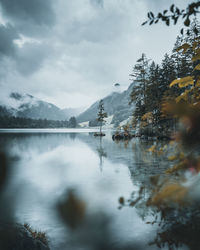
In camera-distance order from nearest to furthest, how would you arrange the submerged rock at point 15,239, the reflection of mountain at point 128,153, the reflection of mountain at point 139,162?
1. the submerged rock at point 15,239
2. the reflection of mountain at point 139,162
3. the reflection of mountain at point 128,153

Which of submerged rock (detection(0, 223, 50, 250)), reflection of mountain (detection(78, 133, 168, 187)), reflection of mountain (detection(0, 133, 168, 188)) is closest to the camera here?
submerged rock (detection(0, 223, 50, 250))

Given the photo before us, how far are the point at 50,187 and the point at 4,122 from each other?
190409 mm

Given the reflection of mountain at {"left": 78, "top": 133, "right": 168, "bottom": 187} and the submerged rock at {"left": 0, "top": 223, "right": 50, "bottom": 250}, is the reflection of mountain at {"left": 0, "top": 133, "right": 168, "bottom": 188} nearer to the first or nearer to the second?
the reflection of mountain at {"left": 78, "top": 133, "right": 168, "bottom": 187}

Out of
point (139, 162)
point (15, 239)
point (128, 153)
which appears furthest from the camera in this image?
point (128, 153)

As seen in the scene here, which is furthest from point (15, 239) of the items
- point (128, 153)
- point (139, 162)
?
point (128, 153)

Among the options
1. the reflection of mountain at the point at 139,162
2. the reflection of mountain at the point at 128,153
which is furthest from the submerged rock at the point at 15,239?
the reflection of mountain at the point at 139,162

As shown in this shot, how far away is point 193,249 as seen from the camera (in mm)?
4996

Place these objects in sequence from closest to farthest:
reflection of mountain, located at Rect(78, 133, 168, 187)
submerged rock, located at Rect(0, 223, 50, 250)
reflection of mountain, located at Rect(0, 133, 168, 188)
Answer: submerged rock, located at Rect(0, 223, 50, 250) → reflection of mountain, located at Rect(78, 133, 168, 187) → reflection of mountain, located at Rect(0, 133, 168, 188)

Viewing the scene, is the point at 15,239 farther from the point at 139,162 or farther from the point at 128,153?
the point at 128,153

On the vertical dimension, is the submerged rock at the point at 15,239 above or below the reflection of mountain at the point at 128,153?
above

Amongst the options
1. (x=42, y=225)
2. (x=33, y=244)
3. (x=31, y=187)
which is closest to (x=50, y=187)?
(x=31, y=187)

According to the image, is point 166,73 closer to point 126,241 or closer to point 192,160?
point 126,241

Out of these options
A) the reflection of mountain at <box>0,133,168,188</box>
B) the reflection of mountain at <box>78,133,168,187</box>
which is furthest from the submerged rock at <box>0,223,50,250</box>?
the reflection of mountain at <box>78,133,168,187</box>

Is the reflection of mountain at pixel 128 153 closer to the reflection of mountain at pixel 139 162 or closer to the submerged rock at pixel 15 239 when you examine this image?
the reflection of mountain at pixel 139 162
